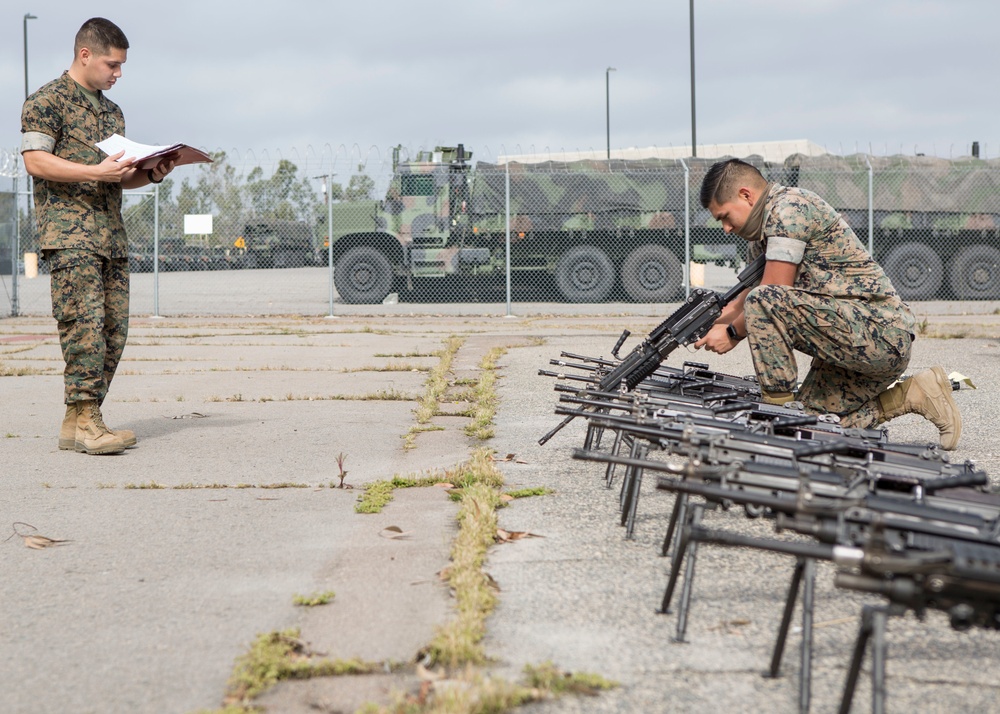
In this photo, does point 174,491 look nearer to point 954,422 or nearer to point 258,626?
point 258,626

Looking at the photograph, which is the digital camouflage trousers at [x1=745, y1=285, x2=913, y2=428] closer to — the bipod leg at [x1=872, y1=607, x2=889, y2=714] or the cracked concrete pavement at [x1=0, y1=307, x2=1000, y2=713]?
the cracked concrete pavement at [x1=0, y1=307, x2=1000, y2=713]

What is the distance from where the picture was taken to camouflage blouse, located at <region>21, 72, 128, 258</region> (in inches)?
211

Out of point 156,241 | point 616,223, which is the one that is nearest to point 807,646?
point 156,241

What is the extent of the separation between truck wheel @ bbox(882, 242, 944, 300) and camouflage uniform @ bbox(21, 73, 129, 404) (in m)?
15.4

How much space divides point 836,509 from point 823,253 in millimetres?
2976

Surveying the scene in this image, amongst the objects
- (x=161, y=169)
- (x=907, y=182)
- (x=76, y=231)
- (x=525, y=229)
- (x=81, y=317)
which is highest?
(x=907, y=182)

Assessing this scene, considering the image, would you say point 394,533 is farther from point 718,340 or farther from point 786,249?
point 786,249

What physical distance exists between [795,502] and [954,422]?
124 inches

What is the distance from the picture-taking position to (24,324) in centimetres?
1440

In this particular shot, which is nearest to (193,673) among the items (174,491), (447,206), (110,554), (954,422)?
(110,554)

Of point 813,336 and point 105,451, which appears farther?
point 105,451

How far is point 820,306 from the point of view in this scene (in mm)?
4859

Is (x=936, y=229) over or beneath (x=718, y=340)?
over

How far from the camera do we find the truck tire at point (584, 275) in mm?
17938
